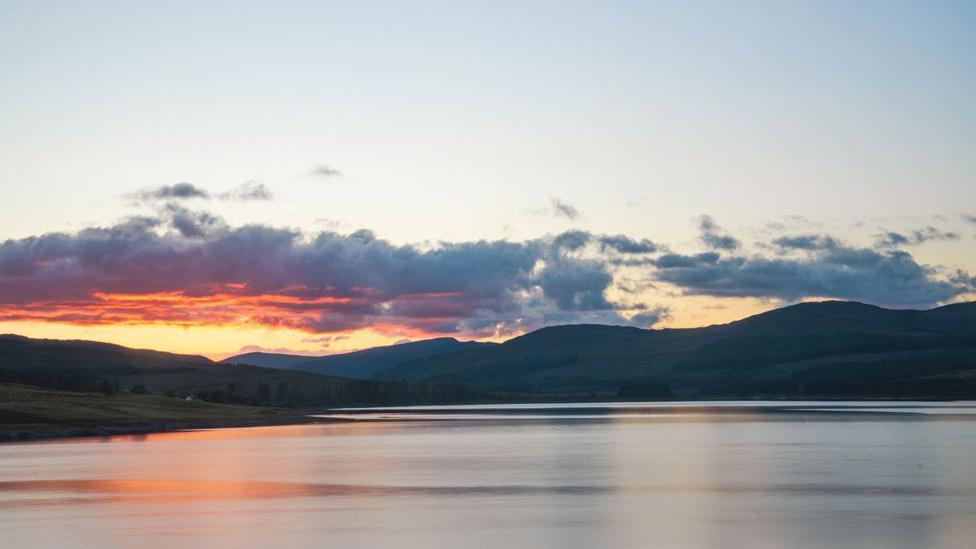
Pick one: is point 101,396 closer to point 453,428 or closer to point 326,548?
point 453,428

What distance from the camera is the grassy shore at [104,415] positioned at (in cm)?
12346

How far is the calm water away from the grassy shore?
2410cm

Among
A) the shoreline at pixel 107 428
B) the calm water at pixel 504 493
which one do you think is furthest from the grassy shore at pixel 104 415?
the calm water at pixel 504 493

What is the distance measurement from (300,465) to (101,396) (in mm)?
105731

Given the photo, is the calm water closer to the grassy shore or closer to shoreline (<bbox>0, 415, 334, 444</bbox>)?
shoreline (<bbox>0, 415, 334, 444</bbox>)

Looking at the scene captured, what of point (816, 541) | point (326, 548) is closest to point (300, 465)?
point (326, 548)

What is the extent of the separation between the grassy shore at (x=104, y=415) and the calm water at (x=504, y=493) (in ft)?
79.1

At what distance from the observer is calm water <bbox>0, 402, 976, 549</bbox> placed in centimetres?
4081

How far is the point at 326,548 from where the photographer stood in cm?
3841

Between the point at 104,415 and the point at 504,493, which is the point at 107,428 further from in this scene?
the point at 504,493

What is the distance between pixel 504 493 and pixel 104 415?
9858 cm

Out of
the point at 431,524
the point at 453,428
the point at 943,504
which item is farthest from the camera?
the point at 453,428

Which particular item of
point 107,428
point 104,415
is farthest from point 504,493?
point 104,415

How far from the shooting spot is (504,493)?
55.1 m
